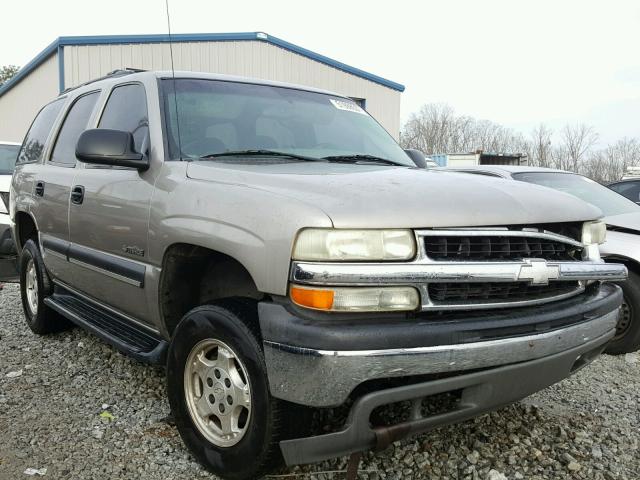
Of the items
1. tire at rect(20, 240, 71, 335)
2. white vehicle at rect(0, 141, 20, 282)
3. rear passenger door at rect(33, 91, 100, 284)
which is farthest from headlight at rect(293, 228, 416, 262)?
white vehicle at rect(0, 141, 20, 282)

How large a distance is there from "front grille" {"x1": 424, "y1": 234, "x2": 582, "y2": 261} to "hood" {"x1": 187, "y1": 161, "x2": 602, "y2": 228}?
6cm

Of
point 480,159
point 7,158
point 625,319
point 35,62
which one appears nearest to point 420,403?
point 625,319

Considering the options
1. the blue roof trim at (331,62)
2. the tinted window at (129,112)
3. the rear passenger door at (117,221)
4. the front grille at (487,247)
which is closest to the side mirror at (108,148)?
the rear passenger door at (117,221)

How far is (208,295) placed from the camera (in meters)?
2.87

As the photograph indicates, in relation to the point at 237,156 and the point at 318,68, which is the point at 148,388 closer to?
the point at 237,156

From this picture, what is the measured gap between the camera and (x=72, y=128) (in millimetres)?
4145

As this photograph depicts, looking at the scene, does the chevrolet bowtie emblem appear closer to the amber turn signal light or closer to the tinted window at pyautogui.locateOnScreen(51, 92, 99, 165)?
the amber turn signal light

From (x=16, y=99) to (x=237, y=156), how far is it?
23.7m

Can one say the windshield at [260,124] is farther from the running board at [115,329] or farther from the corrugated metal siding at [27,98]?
the corrugated metal siding at [27,98]

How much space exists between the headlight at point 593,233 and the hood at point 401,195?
1.9 inches

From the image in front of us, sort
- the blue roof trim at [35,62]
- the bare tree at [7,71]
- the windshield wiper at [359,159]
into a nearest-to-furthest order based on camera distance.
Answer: the windshield wiper at [359,159] → the blue roof trim at [35,62] → the bare tree at [7,71]

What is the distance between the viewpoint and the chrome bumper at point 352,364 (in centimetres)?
191

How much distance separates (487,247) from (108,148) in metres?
1.89

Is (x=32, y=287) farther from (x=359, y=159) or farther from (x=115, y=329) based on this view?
(x=359, y=159)
